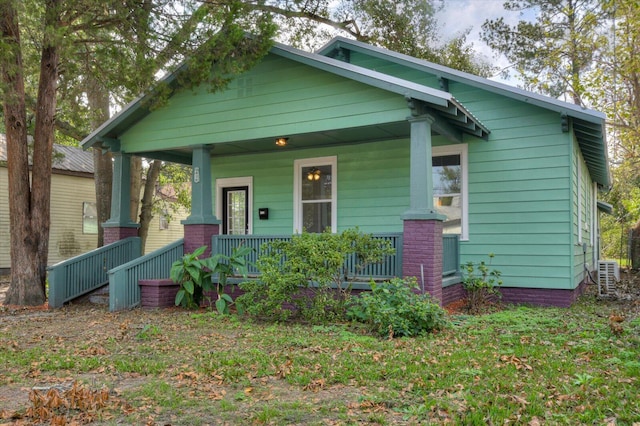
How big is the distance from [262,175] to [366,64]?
3408mm

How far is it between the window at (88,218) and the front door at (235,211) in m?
A: 11.6

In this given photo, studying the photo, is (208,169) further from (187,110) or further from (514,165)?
(514,165)

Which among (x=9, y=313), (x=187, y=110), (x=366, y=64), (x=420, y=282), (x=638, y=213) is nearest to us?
(x=420, y=282)

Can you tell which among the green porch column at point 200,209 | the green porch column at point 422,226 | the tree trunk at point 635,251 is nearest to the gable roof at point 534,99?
the green porch column at point 422,226

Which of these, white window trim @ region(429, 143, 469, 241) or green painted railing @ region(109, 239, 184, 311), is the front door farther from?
white window trim @ region(429, 143, 469, 241)

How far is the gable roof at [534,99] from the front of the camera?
333 inches

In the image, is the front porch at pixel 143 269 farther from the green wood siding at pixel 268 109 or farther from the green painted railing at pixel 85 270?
the green wood siding at pixel 268 109

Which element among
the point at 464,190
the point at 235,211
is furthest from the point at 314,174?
the point at 464,190

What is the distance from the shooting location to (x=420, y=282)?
755 centimetres

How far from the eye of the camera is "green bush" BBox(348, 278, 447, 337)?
6.33m

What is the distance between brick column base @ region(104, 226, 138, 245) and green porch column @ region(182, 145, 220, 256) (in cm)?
187

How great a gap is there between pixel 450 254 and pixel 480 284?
723 millimetres

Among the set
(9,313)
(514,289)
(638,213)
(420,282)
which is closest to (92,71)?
(9,313)

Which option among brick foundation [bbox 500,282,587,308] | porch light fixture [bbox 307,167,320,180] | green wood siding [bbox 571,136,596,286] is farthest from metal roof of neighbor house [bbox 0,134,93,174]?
green wood siding [bbox 571,136,596,286]
